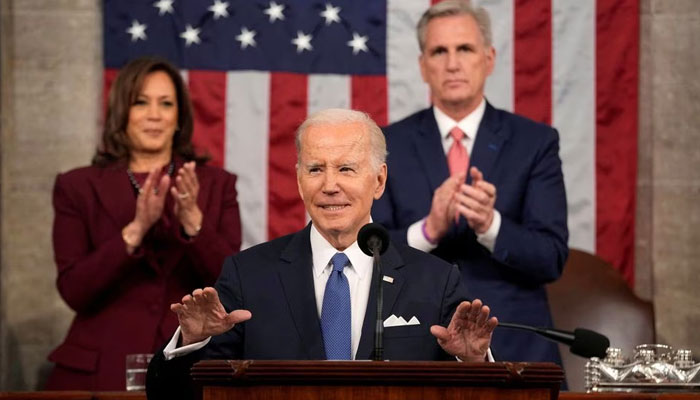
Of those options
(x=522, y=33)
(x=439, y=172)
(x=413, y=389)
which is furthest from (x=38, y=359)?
(x=413, y=389)

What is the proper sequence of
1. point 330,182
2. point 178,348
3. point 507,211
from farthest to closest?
point 507,211 → point 330,182 → point 178,348

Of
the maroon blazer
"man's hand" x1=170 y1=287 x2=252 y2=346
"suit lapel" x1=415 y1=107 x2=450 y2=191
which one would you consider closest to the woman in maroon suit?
the maroon blazer

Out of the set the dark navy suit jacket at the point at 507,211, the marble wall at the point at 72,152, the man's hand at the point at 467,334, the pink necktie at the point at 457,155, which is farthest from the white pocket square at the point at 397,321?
the marble wall at the point at 72,152

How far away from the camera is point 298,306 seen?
3.69m

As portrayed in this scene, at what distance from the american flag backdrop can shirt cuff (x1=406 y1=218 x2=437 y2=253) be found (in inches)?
76.2

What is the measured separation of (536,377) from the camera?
9.61 ft

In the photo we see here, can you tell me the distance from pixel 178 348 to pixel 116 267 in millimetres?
1656

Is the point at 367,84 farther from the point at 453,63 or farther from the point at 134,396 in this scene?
the point at 134,396

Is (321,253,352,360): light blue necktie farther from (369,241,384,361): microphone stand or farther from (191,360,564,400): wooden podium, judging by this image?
(191,360,564,400): wooden podium

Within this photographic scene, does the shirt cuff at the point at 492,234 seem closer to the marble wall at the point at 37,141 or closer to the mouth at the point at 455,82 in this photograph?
the mouth at the point at 455,82

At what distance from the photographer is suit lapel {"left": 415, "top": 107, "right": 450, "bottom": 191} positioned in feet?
16.5

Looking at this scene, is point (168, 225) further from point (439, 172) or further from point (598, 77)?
point (598, 77)

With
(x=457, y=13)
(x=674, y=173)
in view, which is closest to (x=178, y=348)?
(x=457, y=13)

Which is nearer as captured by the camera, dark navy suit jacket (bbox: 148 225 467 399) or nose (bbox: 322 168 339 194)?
dark navy suit jacket (bbox: 148 225 467 399)
